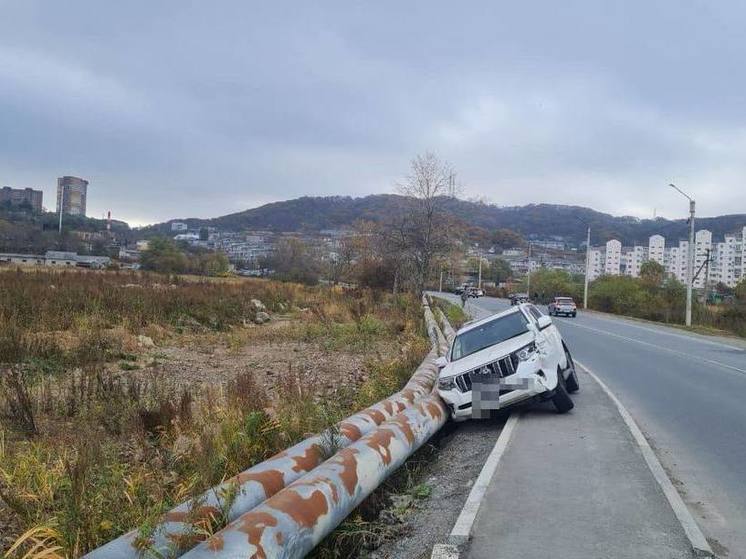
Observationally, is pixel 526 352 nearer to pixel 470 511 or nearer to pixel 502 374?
pixel 502 374

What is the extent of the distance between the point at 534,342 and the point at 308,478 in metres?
5.66

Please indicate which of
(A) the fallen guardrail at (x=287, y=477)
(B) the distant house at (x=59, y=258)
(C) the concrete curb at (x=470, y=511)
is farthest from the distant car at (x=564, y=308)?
(B) the distant house at (x=59, y=258)

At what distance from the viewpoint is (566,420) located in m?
9.62

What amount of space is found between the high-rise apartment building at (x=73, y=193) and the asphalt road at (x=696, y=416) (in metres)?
160

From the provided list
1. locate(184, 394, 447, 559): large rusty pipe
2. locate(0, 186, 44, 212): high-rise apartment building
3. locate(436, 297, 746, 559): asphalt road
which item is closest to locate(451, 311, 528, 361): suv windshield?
locate(436, 297, 746, 559): asphalt road

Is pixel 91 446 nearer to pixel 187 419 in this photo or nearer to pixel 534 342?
pixel 187 419

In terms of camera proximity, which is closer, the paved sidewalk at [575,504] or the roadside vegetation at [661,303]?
the paved sidewalk at [575,504]

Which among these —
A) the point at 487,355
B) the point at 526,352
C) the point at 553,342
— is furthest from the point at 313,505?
the point at 553,342

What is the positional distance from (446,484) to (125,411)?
4.31 m

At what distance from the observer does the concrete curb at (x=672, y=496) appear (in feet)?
15.9

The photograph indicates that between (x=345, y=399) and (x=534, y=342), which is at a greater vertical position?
(x=534, y=342)

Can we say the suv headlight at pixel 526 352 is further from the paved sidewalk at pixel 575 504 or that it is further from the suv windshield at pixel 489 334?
the paved sidewalk at pixel 575 504

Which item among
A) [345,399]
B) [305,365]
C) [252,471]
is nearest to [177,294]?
[305,365]

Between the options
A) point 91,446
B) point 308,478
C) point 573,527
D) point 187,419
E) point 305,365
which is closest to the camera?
point 308,478
